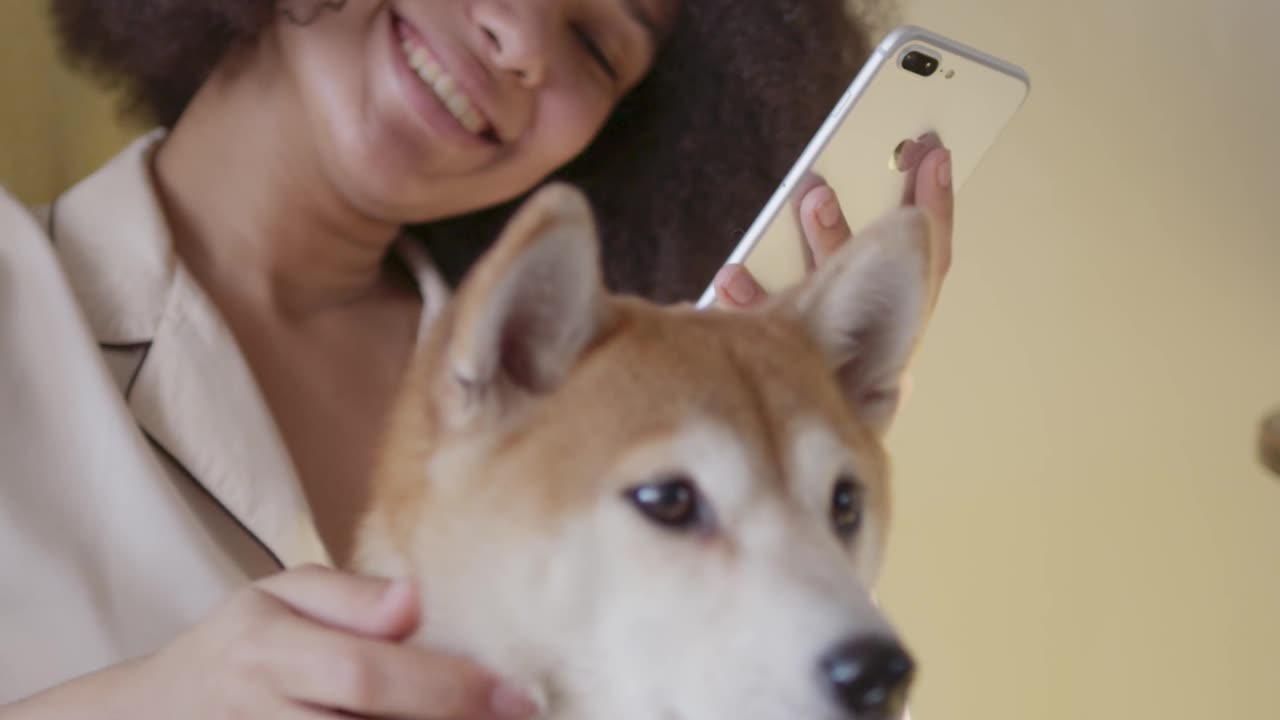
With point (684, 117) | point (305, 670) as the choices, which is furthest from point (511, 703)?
point (684, 117)

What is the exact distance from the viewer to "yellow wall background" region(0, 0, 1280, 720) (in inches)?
38.6

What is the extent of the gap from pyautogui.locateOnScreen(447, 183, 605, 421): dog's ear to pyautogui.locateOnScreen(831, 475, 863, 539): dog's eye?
0.13 meters

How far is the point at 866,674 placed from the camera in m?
0.35

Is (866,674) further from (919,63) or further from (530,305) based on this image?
(919,63)

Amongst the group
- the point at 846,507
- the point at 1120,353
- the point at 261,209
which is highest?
the point at 261,209

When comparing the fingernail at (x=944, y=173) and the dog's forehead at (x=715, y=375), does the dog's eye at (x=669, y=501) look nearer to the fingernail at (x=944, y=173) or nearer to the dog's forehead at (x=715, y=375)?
the dog's forehead at (x=715, y=375)

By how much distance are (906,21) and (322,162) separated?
611 millimetres

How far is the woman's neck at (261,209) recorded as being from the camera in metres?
0.71

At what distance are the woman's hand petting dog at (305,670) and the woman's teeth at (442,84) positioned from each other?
1.04 feet

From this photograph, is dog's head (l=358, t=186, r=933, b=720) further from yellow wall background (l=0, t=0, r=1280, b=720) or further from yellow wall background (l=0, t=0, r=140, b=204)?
yellow wall background (l=0, t=0, r=140, b=204)

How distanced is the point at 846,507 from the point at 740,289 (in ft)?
0.62

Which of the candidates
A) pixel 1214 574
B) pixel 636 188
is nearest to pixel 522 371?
pixel 636 188

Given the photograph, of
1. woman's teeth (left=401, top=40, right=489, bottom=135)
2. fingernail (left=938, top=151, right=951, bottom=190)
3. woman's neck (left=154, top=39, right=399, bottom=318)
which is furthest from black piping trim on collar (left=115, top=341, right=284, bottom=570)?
fingernail (left=938, top=151, right=951, bottom=190)

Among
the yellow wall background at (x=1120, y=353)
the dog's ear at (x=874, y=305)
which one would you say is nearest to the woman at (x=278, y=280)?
the dog's ear at (x=874, y=305)
